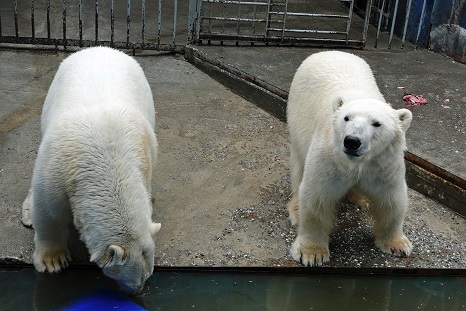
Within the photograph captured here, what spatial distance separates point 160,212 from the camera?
4.37 m

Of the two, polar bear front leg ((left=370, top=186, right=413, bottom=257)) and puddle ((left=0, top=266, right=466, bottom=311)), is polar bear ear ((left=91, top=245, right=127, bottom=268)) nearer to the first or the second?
puddle ((left=0, top=266, right=466, bottom=311))

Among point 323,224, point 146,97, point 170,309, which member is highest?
point 146,97

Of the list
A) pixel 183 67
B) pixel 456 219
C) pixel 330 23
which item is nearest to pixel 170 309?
pixel 456 219

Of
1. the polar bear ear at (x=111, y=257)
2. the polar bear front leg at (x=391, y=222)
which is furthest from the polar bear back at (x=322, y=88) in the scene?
the polar bear ear at (x=111, y=257)

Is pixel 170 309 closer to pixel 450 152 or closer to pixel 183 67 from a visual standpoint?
pixel 450 152

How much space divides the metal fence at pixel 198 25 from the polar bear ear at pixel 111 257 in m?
4.18

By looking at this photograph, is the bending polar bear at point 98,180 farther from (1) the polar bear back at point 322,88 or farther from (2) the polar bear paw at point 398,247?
(2) the polar bear paw at point 398,247

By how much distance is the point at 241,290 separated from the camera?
386 cm

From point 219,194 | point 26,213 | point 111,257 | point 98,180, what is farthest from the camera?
point 219,194

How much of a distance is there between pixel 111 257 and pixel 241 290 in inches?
39.2

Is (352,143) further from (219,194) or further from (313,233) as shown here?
(219,194)

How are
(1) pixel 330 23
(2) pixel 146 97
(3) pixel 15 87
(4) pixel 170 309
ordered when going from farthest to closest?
1. (1) pixel 330 23
2. (3) pixel 15 87
3. (2) pixel 146 97
4. (4) pixel 170 309

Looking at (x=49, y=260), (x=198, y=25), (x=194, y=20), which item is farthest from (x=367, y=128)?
(x=194, y=20)

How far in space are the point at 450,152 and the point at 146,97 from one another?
2.27 m
